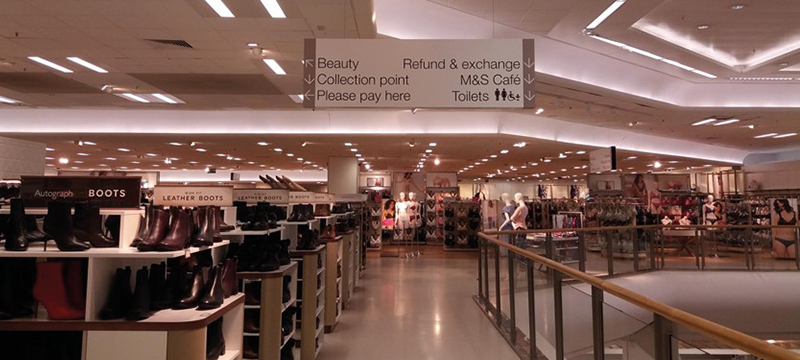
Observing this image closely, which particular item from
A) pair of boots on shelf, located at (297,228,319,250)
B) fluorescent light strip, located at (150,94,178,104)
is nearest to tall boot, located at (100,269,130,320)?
pair of boots on shelf, located at (297,228,319,250)

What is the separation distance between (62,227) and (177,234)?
1.90 ft

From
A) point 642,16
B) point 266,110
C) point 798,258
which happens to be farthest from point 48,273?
point 798,258

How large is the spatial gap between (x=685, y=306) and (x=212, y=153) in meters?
14.1

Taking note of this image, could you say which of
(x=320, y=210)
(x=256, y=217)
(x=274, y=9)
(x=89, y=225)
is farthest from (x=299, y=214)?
(x=89, y=225)

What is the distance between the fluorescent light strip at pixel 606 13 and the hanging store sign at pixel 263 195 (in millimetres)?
4618

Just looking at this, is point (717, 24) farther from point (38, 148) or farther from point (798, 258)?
point (38, 148)

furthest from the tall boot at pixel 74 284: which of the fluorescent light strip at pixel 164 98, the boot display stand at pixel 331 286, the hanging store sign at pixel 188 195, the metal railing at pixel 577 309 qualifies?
the fluorescent light strip at pixel 164 98

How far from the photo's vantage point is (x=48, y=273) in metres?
2.44

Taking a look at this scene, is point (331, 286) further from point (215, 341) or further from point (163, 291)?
point (163, 291)

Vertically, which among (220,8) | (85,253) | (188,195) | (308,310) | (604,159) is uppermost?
(220,8)

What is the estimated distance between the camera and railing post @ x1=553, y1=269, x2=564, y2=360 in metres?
3.19

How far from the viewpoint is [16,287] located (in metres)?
2.58

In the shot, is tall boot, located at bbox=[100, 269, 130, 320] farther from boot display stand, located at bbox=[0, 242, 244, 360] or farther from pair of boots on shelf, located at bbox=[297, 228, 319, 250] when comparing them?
pair of boots on shelf, located at bbox=[297, 228, 319, 250]

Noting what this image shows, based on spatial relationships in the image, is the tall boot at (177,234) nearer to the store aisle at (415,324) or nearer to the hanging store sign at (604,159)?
the store aisle at (415,324)
